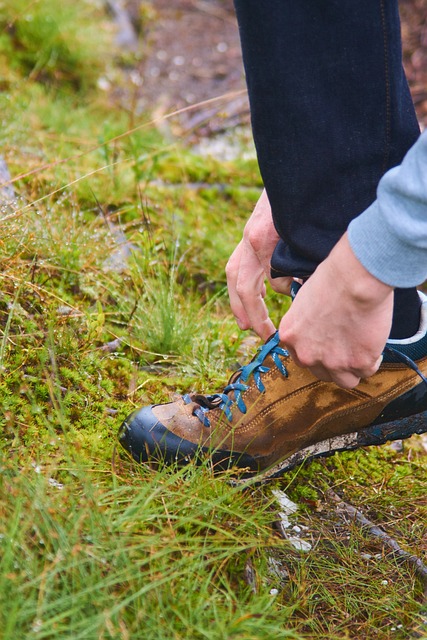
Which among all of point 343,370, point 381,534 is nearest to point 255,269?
point 343,370

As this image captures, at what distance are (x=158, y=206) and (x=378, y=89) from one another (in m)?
1.65

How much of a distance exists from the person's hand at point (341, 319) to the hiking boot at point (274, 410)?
28cm

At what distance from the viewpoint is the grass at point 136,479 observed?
1156 millimetres

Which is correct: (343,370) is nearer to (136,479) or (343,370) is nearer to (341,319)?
(341,319)

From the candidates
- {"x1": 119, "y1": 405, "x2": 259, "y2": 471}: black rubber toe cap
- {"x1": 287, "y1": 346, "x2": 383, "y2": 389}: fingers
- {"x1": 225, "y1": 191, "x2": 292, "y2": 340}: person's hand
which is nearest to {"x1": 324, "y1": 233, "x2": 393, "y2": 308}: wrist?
{"x1": 287, "y1": 346, "x2": 383, "y2": 389}: fingers

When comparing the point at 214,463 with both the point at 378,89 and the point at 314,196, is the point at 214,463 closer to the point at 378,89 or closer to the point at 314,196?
the point at 314,196

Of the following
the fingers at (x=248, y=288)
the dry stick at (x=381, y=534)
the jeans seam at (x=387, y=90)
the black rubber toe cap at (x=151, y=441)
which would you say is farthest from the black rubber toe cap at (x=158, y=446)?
the jeans seam at (x=387, y=90)

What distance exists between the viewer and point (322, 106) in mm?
1376

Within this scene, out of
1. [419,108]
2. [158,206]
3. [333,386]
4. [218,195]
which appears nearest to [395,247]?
[333,386]

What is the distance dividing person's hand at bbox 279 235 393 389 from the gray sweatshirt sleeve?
0.03 m

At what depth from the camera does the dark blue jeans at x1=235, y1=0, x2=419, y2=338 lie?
132 cm

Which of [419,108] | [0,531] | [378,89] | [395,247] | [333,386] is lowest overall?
[419,108]

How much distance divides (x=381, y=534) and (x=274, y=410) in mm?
396

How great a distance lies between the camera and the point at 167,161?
11.9 ft
